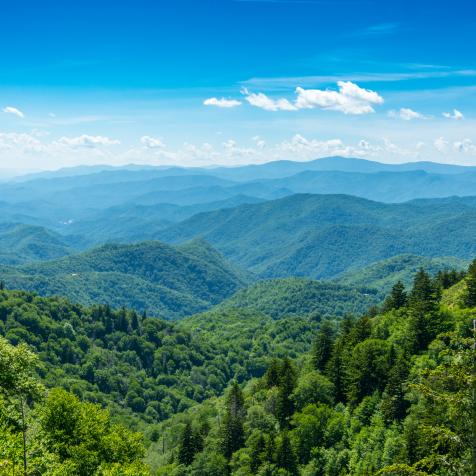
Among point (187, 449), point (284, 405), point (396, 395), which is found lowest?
point (187, 449)

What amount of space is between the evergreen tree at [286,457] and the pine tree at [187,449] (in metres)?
14.2

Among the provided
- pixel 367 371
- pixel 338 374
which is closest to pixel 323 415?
pixel 338 374

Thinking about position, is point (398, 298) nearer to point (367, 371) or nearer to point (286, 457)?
point (367, 371)

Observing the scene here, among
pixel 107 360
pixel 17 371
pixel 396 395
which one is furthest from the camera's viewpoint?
pixel 107 360

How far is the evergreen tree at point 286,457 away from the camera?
6031 cm

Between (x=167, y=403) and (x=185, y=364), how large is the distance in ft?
100

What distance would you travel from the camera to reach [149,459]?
85875 mm

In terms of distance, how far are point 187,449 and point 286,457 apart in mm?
16431

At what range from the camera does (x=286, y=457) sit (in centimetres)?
6050

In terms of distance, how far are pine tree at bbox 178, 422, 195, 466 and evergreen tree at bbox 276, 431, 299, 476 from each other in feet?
46.6

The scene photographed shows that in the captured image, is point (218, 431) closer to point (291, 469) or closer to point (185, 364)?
point (291, 469)

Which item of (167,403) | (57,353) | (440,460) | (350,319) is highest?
(440,460)

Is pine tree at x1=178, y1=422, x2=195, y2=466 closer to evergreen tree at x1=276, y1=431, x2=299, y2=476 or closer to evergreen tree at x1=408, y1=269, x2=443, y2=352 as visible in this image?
evergreen tree at x1=276, y1=431, x2=299, y2=476

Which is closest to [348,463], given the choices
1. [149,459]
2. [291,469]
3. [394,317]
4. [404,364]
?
[291,469]
